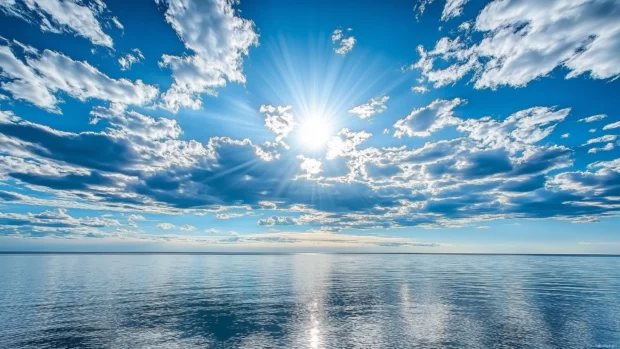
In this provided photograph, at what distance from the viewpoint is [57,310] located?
42594mm

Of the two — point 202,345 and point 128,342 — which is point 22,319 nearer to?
point 128,342

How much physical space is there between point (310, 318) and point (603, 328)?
1299 inches

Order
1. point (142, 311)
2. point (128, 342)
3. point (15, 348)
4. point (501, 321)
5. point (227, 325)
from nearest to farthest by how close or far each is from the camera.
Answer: point (15, 348)
point (128, 342)
point (227, 325)
point (501, 321)
point (142, 311)

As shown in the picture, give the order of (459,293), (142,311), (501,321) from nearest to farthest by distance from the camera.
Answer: (501,321) < (142,311) < (459,293)

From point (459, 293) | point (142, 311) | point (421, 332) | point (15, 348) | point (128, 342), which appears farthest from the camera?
point (459, 293)

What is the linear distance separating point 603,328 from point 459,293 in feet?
84.5

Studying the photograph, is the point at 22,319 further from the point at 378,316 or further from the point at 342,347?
the point at 378,316

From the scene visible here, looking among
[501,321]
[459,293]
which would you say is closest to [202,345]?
[501,321]

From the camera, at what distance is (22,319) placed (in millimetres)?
37219

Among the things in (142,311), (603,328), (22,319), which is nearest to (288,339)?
(142,311)

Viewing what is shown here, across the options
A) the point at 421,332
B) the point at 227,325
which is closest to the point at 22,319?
the point at 227,325

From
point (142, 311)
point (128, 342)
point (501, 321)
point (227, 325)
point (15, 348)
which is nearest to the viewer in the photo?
point (15, 348)

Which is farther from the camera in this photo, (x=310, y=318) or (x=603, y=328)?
(x=310, y=318)

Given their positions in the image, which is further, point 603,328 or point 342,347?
point 603,328
